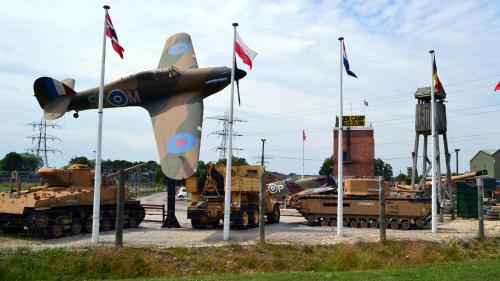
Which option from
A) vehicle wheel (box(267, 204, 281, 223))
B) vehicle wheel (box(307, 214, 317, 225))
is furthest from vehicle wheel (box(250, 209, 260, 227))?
vehicle wheel (box(307, 214, 317, 225))

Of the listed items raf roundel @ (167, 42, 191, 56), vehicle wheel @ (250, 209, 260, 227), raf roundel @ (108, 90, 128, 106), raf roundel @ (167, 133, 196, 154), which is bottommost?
vehicle wheel @ (250, 209, 260, 227)

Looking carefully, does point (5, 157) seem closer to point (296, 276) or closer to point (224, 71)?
point (224, 71)

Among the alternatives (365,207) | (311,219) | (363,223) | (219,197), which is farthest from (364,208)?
(219,197)

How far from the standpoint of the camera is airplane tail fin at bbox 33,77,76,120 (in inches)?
758

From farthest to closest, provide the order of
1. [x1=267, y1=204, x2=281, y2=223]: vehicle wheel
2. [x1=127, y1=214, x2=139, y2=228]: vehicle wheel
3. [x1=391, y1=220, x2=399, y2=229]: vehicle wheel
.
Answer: [x1=267, y1=204, x2=281, y2=223]: vehicle wheel → [x1=391, y1=220, x2=399, y2=229]: vehicle wheel → [x1=127, y1=214, x2=139, y2=228]: vehicle wheel

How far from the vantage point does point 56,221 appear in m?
19.2

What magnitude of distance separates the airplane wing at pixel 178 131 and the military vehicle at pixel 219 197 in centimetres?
488

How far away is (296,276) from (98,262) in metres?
4.84

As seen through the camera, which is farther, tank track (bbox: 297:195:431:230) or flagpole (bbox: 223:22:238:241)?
tank track (bbox: 297:195:431:230)

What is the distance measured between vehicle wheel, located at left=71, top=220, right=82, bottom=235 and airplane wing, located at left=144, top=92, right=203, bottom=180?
4.92 metres

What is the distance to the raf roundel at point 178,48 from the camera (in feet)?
70.6

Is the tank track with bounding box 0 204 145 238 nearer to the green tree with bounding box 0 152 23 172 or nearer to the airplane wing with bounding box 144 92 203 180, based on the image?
the airplane wing with bounding box 144 92 203 180

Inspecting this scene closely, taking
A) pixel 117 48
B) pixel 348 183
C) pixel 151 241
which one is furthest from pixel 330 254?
pixel 348 183

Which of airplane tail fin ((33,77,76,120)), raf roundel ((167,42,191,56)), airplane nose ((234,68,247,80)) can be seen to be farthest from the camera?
raf roundel ((167,42,191,56))
